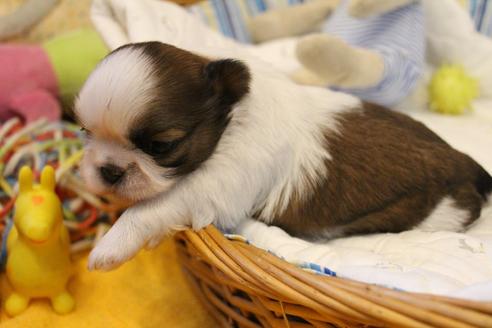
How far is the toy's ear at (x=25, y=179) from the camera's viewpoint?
1619 mm

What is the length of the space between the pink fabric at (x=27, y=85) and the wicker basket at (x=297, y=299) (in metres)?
1.09

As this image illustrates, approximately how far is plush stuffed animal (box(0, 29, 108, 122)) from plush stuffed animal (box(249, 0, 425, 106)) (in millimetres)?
975

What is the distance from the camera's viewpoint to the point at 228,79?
55.6 inches

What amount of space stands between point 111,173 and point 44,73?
4.02ft

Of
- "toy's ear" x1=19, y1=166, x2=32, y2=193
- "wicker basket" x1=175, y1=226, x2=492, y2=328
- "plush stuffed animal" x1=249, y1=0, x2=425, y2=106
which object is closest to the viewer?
"wicker basket" x1=175, y1=226, x2=492, y2=328

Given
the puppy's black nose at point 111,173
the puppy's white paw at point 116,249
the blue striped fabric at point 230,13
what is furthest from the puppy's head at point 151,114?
the blue striped fabric at point 230,13

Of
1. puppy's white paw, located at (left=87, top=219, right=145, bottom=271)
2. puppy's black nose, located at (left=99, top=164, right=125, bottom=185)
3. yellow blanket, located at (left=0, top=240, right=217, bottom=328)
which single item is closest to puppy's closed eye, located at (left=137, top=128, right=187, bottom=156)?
puppy's black nose, located at (left=99, top=164, right=125, bottom=185)

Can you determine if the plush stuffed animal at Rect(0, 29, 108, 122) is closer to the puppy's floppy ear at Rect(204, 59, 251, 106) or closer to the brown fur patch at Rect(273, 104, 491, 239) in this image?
the puppy's floppy ear at Rect(204, 59, 251, 106)

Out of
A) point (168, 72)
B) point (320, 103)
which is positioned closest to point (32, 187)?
point (168, 72)

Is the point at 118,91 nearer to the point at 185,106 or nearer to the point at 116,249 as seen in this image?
the point at 185,106

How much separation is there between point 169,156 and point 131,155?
10 cm

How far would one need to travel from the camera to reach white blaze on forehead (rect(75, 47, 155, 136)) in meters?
1.27

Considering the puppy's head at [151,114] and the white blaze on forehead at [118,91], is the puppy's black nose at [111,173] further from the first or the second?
the white blaze on forehead at [118,91]

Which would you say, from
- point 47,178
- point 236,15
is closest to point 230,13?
point 236,15
